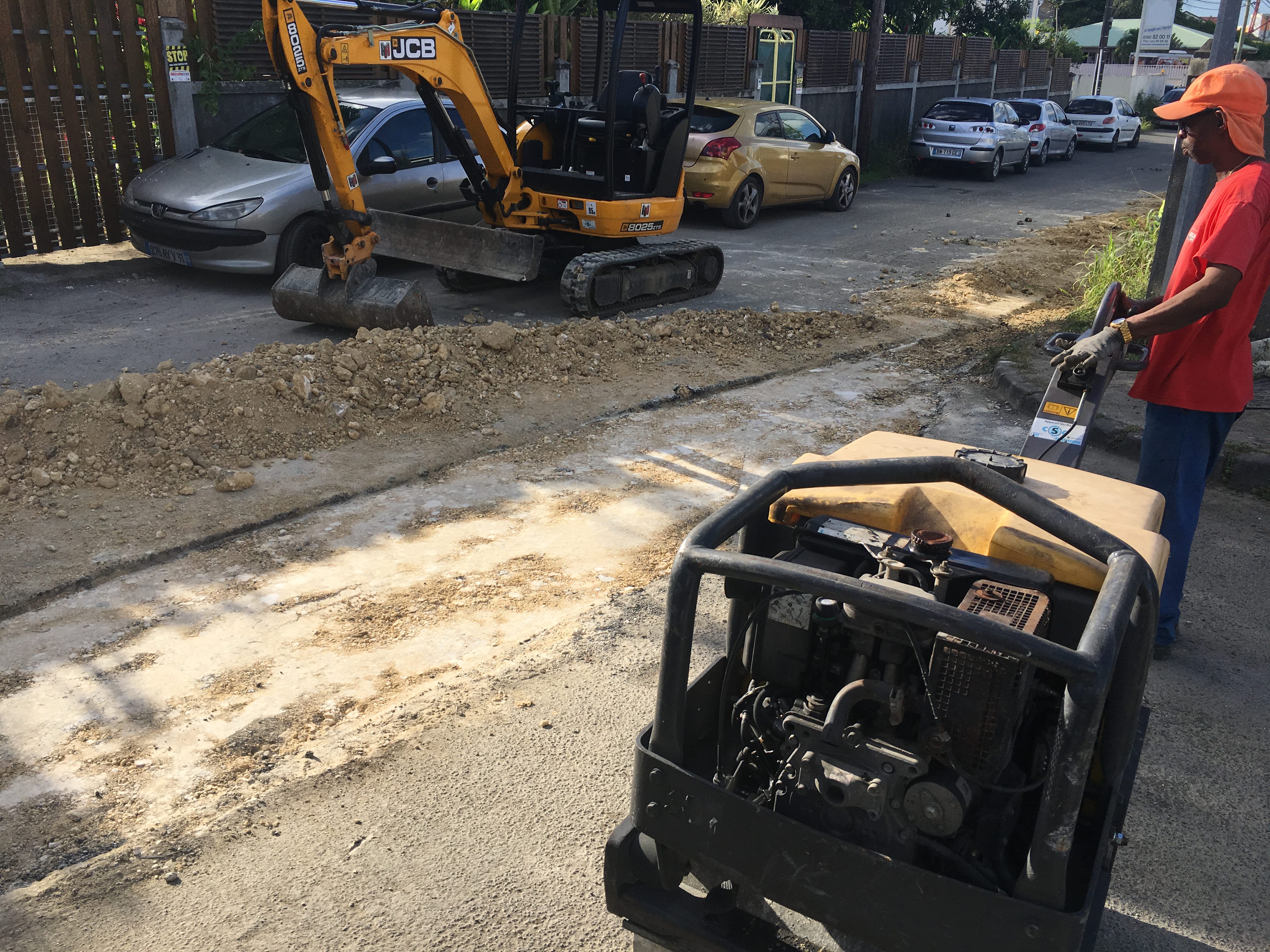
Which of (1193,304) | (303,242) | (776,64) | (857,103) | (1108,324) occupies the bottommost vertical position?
(303,242)

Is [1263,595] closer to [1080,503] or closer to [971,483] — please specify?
[1080,503]

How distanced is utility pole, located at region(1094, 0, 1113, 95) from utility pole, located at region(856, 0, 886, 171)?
80.2 feet

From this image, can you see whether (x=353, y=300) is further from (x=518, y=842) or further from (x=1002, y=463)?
(x=1002, y=463)

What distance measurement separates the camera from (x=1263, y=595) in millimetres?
4984

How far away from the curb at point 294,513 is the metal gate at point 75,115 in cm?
773

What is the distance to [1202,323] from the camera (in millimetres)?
4027

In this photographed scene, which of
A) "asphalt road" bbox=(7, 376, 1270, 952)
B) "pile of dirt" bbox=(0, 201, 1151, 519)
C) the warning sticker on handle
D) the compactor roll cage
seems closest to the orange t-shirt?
the warning sticker on handle

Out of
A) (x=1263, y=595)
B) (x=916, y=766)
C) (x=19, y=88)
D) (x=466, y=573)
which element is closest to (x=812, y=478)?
(x=916, y=766)

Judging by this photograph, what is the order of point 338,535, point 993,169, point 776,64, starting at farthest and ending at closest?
1. point 993,169
2. point 776,64
3. point 338,535

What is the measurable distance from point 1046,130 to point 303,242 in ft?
67.9

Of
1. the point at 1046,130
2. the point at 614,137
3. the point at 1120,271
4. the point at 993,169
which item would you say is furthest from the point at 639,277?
the point at 1046,130

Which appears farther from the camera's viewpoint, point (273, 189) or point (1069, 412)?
point (273, 189)

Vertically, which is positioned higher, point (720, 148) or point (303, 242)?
point (720, 148)

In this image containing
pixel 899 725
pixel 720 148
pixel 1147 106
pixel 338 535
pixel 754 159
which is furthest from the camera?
pixel 1147 106
